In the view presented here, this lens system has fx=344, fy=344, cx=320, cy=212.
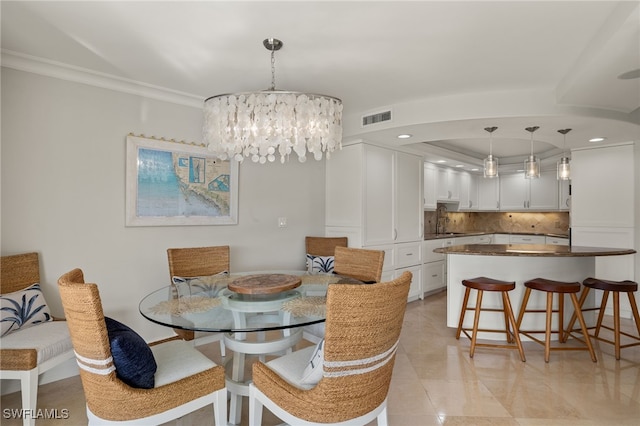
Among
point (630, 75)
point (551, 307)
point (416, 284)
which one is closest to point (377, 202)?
point (416, 284)

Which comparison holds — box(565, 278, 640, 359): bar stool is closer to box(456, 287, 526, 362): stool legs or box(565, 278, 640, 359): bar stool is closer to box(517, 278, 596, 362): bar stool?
box(517, 278, 596, 362): bar stool

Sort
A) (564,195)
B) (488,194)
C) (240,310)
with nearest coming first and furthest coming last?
(240,310)
(564,195)
(488,194)

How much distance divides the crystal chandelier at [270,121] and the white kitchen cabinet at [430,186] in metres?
3.60

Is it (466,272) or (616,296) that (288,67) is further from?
(616,296)

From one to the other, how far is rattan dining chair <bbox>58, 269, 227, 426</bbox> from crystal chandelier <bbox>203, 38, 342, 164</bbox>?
3.79ft

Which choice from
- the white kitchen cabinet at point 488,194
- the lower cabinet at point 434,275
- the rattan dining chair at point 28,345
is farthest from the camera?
the white kitchen cabinet at point 488,194

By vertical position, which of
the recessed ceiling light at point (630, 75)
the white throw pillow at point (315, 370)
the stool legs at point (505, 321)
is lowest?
the stool legs at point (505, 321)

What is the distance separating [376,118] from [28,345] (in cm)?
331

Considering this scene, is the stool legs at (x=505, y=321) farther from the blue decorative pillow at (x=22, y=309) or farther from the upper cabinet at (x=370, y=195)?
the blue decorative pillow at (x=22, y=309)

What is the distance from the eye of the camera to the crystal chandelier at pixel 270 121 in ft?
6.92

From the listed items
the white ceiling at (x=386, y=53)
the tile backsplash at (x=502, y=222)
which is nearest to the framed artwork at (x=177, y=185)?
the white ceiling at (x=386, y=53)

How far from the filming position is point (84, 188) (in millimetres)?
2697

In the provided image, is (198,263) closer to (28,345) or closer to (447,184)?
(28,345)

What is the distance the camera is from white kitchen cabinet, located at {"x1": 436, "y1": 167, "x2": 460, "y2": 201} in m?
5.80
